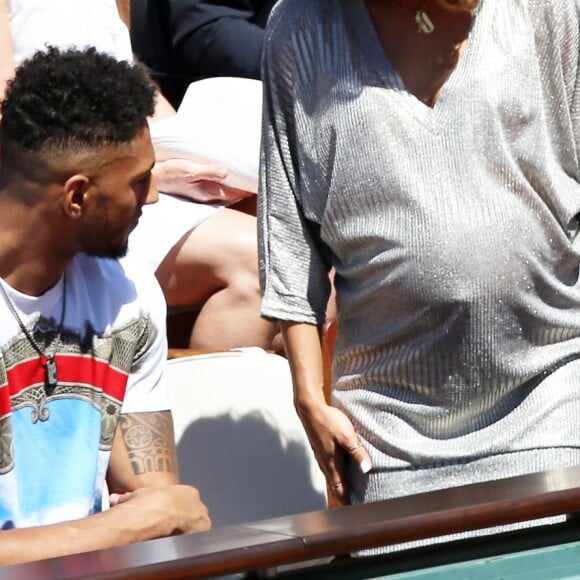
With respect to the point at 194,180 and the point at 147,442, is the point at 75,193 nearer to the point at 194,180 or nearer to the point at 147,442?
the point at 147,442

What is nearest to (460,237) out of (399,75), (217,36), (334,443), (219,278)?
(399,75)

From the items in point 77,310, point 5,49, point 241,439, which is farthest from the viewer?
point 5,49

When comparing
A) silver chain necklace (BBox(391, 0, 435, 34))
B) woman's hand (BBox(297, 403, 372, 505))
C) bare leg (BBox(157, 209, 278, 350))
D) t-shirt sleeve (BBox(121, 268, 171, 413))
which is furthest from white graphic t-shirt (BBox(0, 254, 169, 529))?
bare leg (BBox(157, 209, 278, 350))

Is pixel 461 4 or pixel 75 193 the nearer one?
pixel 461 4

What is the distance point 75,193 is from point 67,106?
0.57 ft

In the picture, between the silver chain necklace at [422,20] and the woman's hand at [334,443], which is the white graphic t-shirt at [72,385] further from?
the silver chain necklace at [422,20]

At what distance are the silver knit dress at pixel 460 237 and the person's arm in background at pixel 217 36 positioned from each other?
77.5 inches

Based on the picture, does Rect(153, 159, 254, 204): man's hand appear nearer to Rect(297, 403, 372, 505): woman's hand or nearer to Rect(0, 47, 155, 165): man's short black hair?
Rect(0, 47, 155, 165): man's short black hair

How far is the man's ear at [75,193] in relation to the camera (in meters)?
2.96

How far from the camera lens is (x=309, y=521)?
6.38ft

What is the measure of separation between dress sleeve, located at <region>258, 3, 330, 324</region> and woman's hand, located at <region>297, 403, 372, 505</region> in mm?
195

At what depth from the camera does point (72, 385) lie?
9.63 ft

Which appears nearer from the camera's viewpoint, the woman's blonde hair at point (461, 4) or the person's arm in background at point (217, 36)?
the woman's blonde hair at point (461, 4)

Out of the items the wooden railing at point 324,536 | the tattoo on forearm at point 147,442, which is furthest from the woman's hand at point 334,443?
the wooden railing at point 324,536
